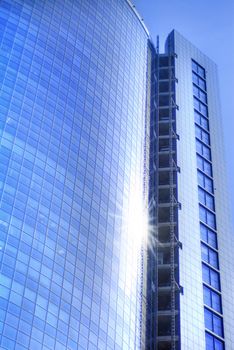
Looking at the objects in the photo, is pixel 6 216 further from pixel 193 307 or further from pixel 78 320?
pixel 193 307

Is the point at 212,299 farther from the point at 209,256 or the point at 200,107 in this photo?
the point at 200,107

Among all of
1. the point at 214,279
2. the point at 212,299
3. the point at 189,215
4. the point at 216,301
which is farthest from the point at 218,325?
the point at 189,215

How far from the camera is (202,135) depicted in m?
126

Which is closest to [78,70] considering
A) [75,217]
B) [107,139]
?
[107,139]

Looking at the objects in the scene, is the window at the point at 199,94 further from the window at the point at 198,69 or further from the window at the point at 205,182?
the window at the point at 205,182

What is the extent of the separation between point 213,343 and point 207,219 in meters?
23.9

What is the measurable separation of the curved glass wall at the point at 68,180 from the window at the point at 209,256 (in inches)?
458

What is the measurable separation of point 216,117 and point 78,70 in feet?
132

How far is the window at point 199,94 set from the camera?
132750 millimetres

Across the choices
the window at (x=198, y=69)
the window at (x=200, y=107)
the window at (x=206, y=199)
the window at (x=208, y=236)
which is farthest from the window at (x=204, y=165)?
the window at (x=198, y=69)

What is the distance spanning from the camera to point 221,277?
4134 inches

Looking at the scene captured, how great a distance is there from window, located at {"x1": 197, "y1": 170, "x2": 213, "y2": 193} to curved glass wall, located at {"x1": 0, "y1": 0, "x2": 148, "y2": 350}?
12.3 metres

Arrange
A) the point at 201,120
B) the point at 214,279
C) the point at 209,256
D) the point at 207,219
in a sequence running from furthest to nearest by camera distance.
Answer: the point at 201,120 < the point at 207,219 < the point at 209,256 < the point at 214,279

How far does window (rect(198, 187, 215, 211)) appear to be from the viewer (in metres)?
113
